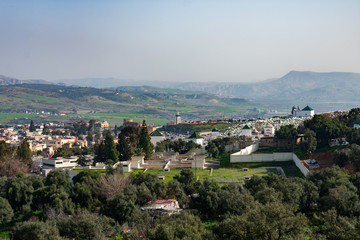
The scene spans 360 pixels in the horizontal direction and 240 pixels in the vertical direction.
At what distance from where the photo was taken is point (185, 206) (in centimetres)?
2045

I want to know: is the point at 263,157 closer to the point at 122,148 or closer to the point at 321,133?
the point at 321,133

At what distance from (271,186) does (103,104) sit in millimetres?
148542

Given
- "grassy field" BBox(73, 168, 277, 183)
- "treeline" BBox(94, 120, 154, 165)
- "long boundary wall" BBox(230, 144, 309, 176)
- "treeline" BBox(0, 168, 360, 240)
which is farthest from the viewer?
"treeline" BBox(94, 120, 154, 165)

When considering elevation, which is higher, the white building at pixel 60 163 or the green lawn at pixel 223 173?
the green lawn at pixel 223 173

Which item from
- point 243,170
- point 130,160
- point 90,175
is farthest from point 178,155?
point 90,175

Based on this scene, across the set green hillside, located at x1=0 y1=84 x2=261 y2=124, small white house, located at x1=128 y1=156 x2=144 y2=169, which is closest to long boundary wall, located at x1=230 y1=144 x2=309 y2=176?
small white house, located at x1=128 y1=156 x2=144 y2=169

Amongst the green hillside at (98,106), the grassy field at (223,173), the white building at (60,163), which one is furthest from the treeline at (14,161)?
the green hillside at (98,106)

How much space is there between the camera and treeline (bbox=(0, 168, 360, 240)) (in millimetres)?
13242

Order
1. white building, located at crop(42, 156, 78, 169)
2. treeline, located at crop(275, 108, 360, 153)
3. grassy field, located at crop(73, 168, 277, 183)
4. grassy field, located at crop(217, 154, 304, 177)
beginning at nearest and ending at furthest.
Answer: grassy field, located at crop(73, 168, 277, 183)
grassy field, located at crop(217, 154, 304, 177)
treeline, located at crop(275, 108, 360, 153)
white building, located at crop(42, 156, 78, 169)

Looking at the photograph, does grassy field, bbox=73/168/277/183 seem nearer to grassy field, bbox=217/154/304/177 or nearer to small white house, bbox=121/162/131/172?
grassy field, bbox=217/154/304/177

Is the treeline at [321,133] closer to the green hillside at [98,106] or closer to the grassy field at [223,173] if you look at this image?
the grassy field at [223,173]

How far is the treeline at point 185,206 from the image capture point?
13.2 metres

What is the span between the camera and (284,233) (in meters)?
12.6

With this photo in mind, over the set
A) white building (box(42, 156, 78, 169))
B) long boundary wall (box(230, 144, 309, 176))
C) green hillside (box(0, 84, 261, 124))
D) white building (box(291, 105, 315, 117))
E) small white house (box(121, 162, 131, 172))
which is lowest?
green hillside (box(0, 84, 261, 124))
